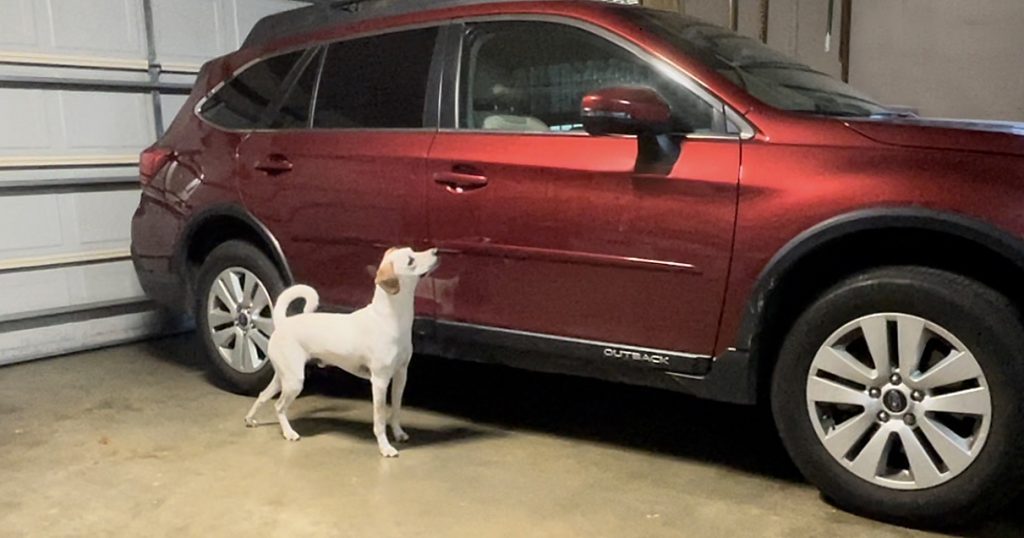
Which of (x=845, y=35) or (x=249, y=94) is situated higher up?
(x=845, y=35)

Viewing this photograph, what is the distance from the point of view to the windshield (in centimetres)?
300

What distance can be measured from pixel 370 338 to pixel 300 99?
1.22 meters

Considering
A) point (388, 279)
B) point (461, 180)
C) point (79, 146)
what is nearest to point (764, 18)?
point (461, 180)

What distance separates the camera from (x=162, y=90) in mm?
5262

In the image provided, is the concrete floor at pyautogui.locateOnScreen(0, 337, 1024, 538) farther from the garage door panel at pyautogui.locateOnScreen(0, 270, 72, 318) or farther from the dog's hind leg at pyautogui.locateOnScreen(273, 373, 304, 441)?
the garage door panel at pyautogui.locateOnScreen(0, 270, 72, 318)

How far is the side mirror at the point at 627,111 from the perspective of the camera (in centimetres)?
279

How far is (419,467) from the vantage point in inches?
126

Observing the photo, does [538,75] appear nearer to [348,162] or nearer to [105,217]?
[348,162]

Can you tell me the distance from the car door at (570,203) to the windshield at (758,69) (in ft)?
0.51

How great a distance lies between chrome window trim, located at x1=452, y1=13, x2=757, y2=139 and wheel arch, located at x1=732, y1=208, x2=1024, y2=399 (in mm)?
399

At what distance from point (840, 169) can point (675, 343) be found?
2.38 feet

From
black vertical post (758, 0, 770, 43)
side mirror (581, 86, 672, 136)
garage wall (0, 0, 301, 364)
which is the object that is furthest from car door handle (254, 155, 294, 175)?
black vertical post (758, 0, 770, 43)

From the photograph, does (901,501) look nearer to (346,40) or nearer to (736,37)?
(736,37)

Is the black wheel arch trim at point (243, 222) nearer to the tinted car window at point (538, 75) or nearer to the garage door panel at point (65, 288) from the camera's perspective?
the tinted car window at point (538, 75)
